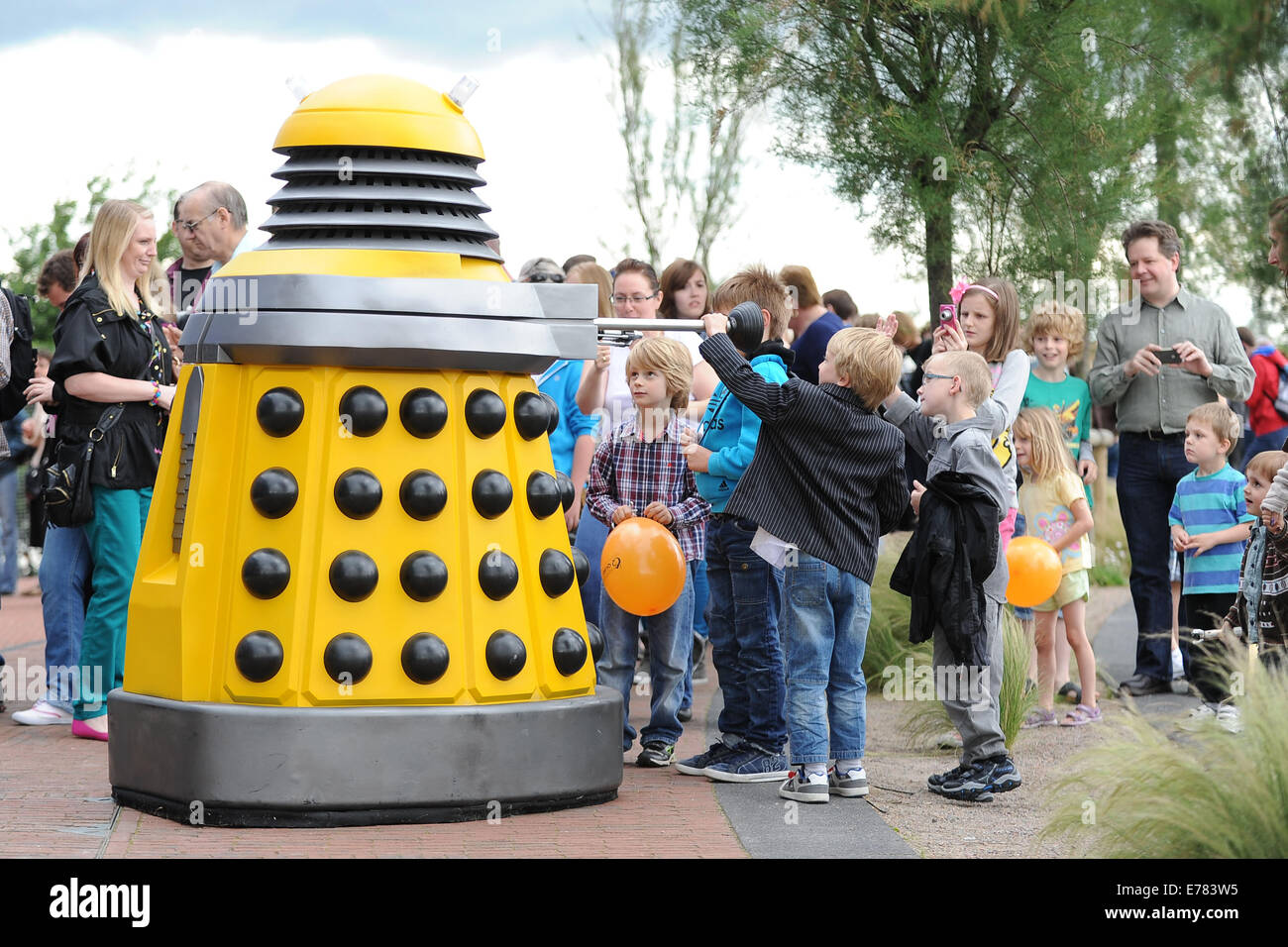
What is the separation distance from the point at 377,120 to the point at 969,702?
300 centimetres

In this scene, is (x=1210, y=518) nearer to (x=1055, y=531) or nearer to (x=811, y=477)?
(x=1055, y=531)

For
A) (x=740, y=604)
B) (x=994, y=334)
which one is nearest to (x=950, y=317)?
(x=994, y=334)

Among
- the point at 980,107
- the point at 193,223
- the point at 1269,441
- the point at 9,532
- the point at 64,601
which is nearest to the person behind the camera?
the point at 193,223

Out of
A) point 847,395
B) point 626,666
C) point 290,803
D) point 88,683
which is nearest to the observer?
point 290,803

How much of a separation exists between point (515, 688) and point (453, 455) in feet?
2.67

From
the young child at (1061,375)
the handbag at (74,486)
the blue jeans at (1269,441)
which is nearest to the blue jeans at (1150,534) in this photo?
the young child at (1061,375)

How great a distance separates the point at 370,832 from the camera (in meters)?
5.06

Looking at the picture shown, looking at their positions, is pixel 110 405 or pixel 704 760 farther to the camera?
pixel 110 405

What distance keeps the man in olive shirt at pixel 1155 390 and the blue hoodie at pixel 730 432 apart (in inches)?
110

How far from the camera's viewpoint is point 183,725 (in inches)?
205

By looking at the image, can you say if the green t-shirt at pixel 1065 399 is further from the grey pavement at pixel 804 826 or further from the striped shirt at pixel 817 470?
the grey pavement at pixel 804 826

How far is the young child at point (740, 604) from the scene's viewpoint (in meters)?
6.24
